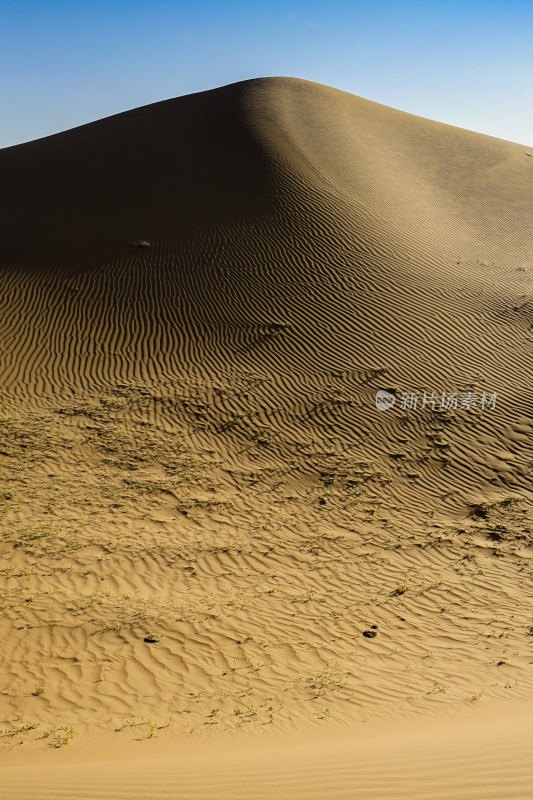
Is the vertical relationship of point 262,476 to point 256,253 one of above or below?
below

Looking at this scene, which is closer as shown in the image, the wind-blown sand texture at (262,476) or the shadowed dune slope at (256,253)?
the wind-blown sand texture at (262,476)

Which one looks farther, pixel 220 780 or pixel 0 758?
pixel 0 758

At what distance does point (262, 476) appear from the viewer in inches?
471

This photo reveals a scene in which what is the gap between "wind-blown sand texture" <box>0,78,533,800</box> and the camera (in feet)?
16.9

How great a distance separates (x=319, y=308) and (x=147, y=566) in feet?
37.6

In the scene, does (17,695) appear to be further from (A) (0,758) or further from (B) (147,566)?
(B) (147,566)

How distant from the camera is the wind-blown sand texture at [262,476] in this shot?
16.9 ft

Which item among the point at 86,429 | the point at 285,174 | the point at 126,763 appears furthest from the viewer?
the point at 285,174

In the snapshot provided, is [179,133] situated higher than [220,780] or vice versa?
[179,133]

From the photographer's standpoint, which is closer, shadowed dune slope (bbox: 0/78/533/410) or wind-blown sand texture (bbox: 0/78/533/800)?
wind-blown sand texture (bbox: 0/78/533/800)

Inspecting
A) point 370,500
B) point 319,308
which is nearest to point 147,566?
point 370,500

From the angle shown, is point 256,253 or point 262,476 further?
point 256,253

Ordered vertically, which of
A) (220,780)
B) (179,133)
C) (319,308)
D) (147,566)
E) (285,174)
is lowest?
(147,566)

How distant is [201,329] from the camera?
17469mm
